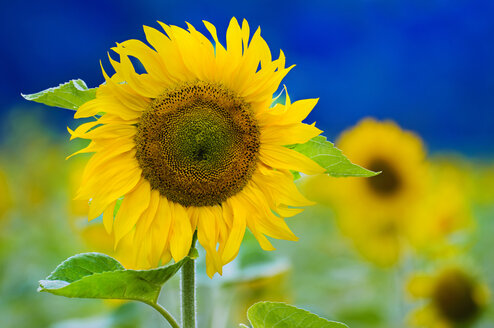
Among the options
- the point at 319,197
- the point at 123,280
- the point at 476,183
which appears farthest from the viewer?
the point at 476,183

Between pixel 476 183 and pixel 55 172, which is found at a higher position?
pixel 476 183

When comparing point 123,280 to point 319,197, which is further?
point 319,197

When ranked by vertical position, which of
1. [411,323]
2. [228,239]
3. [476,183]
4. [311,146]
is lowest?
[228,239]

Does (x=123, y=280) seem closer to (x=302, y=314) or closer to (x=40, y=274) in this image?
(x=302, y=314)

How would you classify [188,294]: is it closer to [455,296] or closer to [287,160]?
[287,160]

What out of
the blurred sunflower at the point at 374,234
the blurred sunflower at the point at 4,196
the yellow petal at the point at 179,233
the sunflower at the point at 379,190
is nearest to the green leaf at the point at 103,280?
the yellow petal at the point at 179,233

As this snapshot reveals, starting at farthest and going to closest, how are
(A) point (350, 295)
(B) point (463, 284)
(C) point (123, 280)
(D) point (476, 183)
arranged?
(D) point (476, 183)
(A) point (350, 295)
(B) point (463, 284)
(C) point (123, 280)

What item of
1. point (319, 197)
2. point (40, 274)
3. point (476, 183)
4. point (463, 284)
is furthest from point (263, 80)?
point (476, 183)

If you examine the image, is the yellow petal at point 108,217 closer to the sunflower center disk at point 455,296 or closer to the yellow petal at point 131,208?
the yellow petal at point 131,208

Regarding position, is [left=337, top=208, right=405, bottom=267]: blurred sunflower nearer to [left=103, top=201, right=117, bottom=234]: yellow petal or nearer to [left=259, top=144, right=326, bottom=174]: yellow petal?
[left=259, top=144, right=326, bottom=174]: yellow petal
